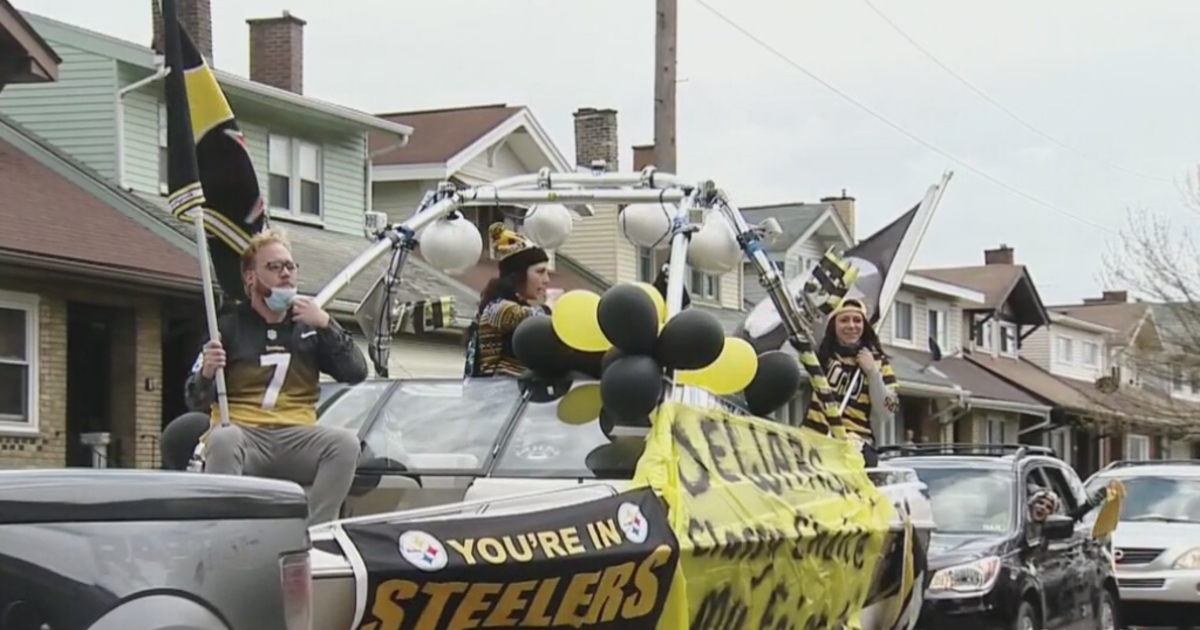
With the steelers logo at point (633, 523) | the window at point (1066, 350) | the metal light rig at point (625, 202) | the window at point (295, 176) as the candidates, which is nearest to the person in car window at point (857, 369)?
the metal light rig at point (625, 202)

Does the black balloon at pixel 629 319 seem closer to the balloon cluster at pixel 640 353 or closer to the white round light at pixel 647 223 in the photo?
the balloon cluster at pixel 640 353

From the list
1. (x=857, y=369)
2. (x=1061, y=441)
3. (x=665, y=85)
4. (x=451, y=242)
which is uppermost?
(x=665, y=85)

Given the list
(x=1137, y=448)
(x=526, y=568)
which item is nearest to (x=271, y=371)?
(x=526, y=568)

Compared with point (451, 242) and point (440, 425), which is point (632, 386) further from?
point (451, 242)

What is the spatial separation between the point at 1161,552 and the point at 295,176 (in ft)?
51.7

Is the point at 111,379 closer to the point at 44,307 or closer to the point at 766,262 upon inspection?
the point at 44,307

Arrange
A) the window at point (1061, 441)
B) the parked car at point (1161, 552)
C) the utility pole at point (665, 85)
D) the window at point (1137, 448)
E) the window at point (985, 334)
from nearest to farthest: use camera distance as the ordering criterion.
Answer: the parked car at point (1161, 552)
the utility pole at point (665, 85)
the window at point (985, 334)
the window at point (1061, 441)
the window at point (1137, 448)

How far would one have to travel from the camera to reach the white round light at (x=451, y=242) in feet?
31.4

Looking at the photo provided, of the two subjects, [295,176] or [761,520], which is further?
[295,176]

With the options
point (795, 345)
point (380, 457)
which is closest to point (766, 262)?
point (795, 345)

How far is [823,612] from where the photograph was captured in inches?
300

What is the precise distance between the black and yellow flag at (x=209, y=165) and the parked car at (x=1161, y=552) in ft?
36.1

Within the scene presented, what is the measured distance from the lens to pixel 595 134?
125ft

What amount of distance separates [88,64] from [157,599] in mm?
21912
